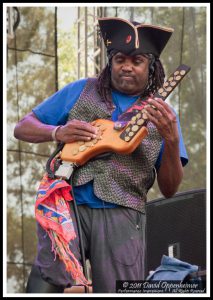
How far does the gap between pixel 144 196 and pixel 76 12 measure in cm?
534

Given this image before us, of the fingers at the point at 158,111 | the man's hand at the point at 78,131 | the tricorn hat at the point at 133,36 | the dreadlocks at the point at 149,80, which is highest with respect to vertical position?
the tricorn hat at the point at 133,36

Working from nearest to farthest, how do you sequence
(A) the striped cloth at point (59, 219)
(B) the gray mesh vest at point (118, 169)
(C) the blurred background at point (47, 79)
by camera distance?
(A) the striped cloth at point (59, 219)
(B) the gray mesh vest at point (118, 169)
(C) the blurred background at point (47, 79)

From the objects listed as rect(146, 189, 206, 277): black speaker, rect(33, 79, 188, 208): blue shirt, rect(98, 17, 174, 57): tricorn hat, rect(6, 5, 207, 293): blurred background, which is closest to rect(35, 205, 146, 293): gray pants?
rect(33, 79, 188, 208): blue shirt

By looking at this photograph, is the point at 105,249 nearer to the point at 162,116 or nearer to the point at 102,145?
the point at 102,145

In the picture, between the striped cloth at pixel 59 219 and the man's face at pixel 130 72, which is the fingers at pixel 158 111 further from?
the striped cloth at pixel 59 219

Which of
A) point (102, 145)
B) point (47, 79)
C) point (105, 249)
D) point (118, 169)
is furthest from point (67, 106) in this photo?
point (47, 79)

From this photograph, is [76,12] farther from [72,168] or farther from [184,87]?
[72,168]

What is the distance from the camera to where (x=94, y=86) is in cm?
421

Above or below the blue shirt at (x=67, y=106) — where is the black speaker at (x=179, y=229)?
below

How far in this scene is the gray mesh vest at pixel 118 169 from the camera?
13.1 feet

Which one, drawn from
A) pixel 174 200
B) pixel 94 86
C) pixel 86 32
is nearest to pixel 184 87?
pixel 86 32

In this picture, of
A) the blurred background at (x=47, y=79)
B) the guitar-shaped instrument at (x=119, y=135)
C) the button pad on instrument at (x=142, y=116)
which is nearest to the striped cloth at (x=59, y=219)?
the guitar-shaped instrument at (x=119, y=135)

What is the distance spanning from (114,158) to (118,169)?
0.06m

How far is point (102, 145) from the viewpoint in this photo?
3.98 metres
